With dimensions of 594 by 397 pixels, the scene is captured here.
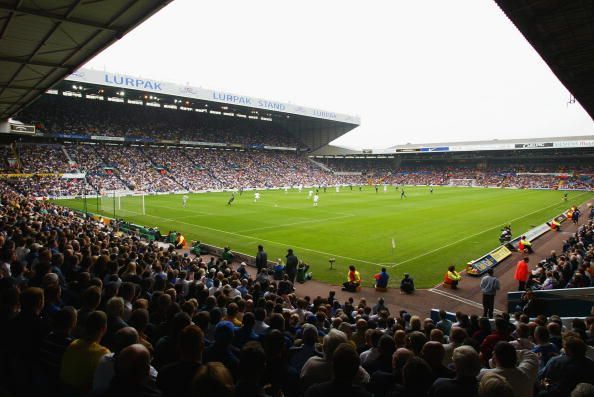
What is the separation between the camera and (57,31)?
1161cm

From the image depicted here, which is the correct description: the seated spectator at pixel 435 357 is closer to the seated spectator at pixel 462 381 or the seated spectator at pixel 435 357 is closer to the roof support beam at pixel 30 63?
the seated spectator at pixel 462 381

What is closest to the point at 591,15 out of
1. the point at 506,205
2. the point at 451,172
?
the point at 506,205

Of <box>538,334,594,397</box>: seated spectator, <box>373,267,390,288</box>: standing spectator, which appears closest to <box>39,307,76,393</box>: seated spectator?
<box>538,334,594,397</box>: seated spectator

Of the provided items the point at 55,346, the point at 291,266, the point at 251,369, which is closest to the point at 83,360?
the point at 55,346

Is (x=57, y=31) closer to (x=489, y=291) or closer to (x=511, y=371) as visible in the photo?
(x=511, y=371)

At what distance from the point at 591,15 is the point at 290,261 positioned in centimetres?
1174

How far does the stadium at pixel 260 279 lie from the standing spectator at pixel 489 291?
0.19 feet

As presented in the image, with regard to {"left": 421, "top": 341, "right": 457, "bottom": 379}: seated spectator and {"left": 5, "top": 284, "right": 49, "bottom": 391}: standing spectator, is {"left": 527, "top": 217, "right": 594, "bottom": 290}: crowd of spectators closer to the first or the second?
{"left": 421, "top": 341, "right": 457, "bottom": 379}: seated spectator

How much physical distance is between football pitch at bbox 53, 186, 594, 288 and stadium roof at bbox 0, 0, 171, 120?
12.1m

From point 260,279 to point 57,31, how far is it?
10.2 metres

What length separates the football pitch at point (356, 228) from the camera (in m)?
19.0

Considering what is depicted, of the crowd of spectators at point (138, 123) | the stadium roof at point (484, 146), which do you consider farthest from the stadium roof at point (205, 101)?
the stadium roof at point (484, 146)

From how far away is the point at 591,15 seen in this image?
293 inches

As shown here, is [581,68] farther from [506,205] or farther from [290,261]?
[506,205]
